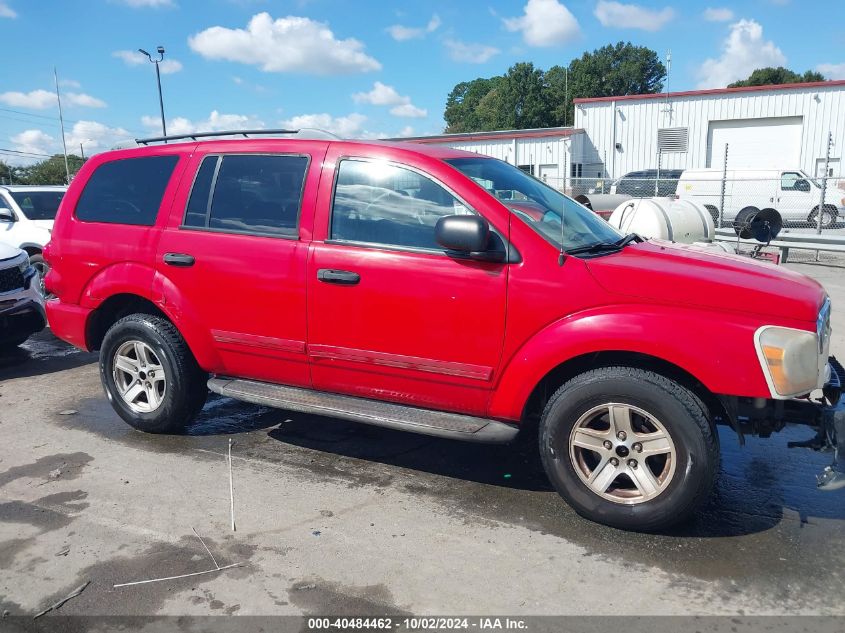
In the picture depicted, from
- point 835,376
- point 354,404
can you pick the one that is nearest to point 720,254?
point 835,376

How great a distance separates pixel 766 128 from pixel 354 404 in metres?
31.9

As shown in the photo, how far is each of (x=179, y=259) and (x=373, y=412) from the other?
167 centimetres

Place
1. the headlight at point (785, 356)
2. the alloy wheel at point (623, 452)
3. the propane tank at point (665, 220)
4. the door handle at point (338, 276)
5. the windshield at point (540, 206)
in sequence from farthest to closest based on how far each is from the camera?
1. the propane tank at point (665, 220)
2. the door handle at point (338, 276)
3. the windshield at point (540, 206)
4. the alloy wheel at point (623, 452)
5. the headlight at point (785, 356)

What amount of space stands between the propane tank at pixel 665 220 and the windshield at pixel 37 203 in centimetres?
886

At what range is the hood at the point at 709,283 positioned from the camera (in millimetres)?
3076

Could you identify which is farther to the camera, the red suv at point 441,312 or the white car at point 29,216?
the white car at point 29,216

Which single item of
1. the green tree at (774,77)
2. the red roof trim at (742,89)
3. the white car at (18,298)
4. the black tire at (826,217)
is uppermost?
the green tree at (774,77)

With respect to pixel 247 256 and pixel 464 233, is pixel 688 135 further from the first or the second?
pixel 464 233

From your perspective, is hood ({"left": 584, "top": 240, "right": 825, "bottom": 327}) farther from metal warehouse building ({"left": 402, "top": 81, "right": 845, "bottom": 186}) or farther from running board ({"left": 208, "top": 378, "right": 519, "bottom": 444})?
metal warehouse building ({"left": 402, "top": 81, "right": 845, "bottom": 186})

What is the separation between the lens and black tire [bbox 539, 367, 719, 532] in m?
3.13

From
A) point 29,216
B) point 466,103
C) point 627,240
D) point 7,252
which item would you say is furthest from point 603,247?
point 466,103

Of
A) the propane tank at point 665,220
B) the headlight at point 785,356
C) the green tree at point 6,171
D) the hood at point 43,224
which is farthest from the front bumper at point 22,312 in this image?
the green tree at point 6,171

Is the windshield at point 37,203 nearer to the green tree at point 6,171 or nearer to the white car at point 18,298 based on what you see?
the white car at point 18,298

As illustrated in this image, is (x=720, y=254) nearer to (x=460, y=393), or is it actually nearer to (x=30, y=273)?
(x=460, y=393)
